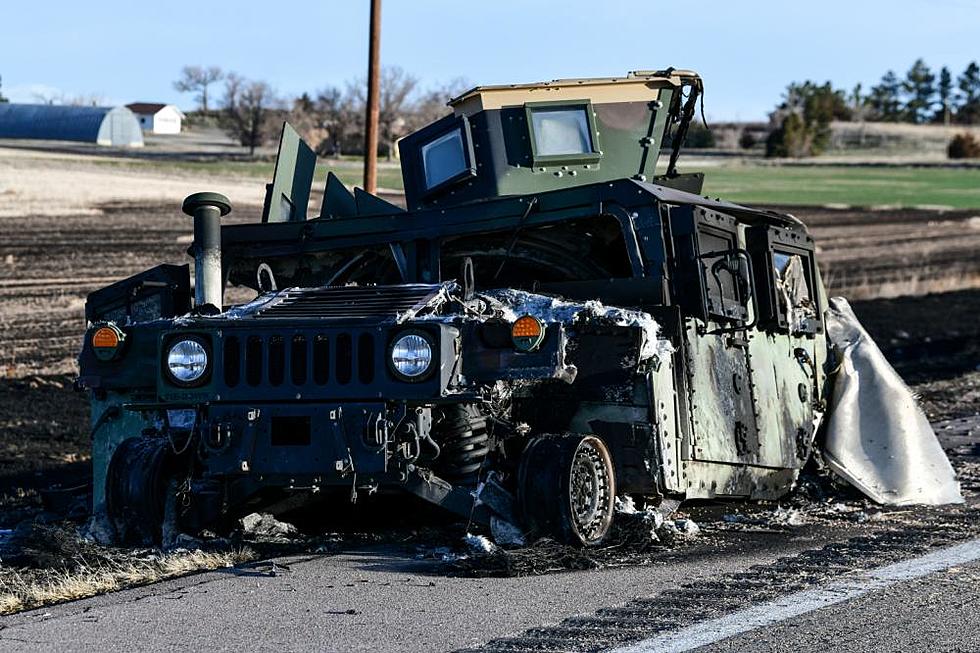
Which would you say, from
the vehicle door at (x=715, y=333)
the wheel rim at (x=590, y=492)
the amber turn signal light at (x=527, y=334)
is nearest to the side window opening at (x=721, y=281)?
the vehicle door at (x=715, y=333)

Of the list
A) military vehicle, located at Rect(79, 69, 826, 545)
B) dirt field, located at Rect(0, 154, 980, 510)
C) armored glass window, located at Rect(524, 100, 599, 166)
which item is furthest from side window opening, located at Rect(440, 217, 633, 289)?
dirt field, located at Rect(0, 154, 980, 510)

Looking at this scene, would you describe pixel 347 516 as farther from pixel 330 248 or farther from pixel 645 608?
pixel 645 608

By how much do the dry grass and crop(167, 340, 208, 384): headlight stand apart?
2.94 ft

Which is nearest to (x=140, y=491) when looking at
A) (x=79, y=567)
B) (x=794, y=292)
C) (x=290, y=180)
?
(x=79, y=567)

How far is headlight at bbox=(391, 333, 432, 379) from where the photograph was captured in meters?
8.43

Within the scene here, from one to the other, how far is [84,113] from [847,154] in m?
42.5

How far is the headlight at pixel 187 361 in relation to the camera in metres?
8.76

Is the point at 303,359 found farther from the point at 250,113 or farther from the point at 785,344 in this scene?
the point at 250,113

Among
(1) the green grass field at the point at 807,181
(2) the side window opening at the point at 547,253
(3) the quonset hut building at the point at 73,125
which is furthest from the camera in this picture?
(3) the quonset hut building at the point at 73,125

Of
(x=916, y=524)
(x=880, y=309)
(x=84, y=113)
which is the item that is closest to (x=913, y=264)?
(x=880, y=309)

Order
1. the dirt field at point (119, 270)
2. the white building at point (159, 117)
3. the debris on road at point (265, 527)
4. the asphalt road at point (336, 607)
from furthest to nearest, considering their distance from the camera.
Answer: the white building at point (159, 117) < the dirt field at point (119, 270) < the debris on road at point (265, 527) < the asphalt road at point (336, 607)

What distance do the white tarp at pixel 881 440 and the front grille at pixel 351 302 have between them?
12.5ft

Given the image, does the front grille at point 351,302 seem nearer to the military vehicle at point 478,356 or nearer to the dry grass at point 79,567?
the military vehicle at point 478,356

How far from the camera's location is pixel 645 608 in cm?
723
